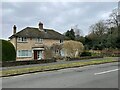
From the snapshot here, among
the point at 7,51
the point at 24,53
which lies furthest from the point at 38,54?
the point at 7,51

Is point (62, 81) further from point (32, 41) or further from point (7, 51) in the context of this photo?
point (32, 41)

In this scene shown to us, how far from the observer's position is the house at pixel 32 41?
47.6 m

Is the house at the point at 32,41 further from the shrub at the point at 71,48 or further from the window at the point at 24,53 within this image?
the shrub at the point at 71,48

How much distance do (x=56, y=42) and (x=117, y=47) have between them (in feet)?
67.9

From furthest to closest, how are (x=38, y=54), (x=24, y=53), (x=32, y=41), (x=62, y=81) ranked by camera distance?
1. (x=38, y=54)
2. (x=32, y=41)
3. (x=24, y=53)
4. (x=62, y=81)

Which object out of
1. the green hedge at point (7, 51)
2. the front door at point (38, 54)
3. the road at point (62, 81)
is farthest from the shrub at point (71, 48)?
the road at point (62, 81)

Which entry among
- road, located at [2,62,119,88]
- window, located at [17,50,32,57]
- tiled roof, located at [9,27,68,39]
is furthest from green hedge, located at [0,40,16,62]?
road, located at [2,62,119,88]

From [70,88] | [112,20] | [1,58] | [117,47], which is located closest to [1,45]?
[1,58]

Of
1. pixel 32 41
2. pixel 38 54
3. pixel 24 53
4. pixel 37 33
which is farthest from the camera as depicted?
pixel 37 33

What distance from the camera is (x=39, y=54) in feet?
164

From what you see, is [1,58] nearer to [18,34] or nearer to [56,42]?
[18,34]

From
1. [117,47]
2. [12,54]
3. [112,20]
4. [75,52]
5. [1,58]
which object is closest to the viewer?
[1,58]

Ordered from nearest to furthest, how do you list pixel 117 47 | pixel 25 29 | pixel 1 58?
pixel 1 58
pixel 25 29
pixel 117 47

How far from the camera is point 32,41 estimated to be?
49.6 m
